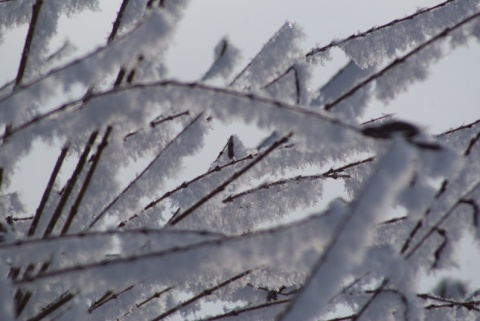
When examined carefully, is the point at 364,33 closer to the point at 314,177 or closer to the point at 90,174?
the point at 314,177

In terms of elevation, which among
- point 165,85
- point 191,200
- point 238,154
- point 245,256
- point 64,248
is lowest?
→ point 245,256

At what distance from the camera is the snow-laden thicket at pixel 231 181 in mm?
798

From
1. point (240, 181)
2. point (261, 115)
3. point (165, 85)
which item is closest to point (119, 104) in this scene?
point (165, 85)

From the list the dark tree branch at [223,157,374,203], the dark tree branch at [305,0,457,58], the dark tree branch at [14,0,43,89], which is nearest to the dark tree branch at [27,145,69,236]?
the dark tree branch at [14,0,43,89]

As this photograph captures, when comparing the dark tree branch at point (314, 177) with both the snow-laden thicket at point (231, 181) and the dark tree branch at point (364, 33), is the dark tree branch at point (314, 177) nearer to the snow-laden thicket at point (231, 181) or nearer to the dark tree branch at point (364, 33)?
the snow-laden thicket at point (231, 181)

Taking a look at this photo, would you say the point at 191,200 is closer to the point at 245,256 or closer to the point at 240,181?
the point at 240,181

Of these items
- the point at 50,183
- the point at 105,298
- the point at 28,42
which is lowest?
the point at 105,298

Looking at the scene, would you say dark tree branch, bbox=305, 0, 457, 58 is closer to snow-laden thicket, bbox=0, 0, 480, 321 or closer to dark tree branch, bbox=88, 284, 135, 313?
snow-laden thicket, bbox=0, 0, 480, 321

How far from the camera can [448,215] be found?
1.07 metres

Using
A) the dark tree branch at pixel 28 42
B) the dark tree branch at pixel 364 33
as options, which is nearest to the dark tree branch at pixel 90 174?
the dark tree branch at pixel 28 42

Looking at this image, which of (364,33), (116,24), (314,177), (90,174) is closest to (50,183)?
(90,174)

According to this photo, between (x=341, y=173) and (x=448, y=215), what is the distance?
65 cm

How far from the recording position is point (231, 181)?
117 cm

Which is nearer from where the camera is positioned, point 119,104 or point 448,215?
point 119,104
